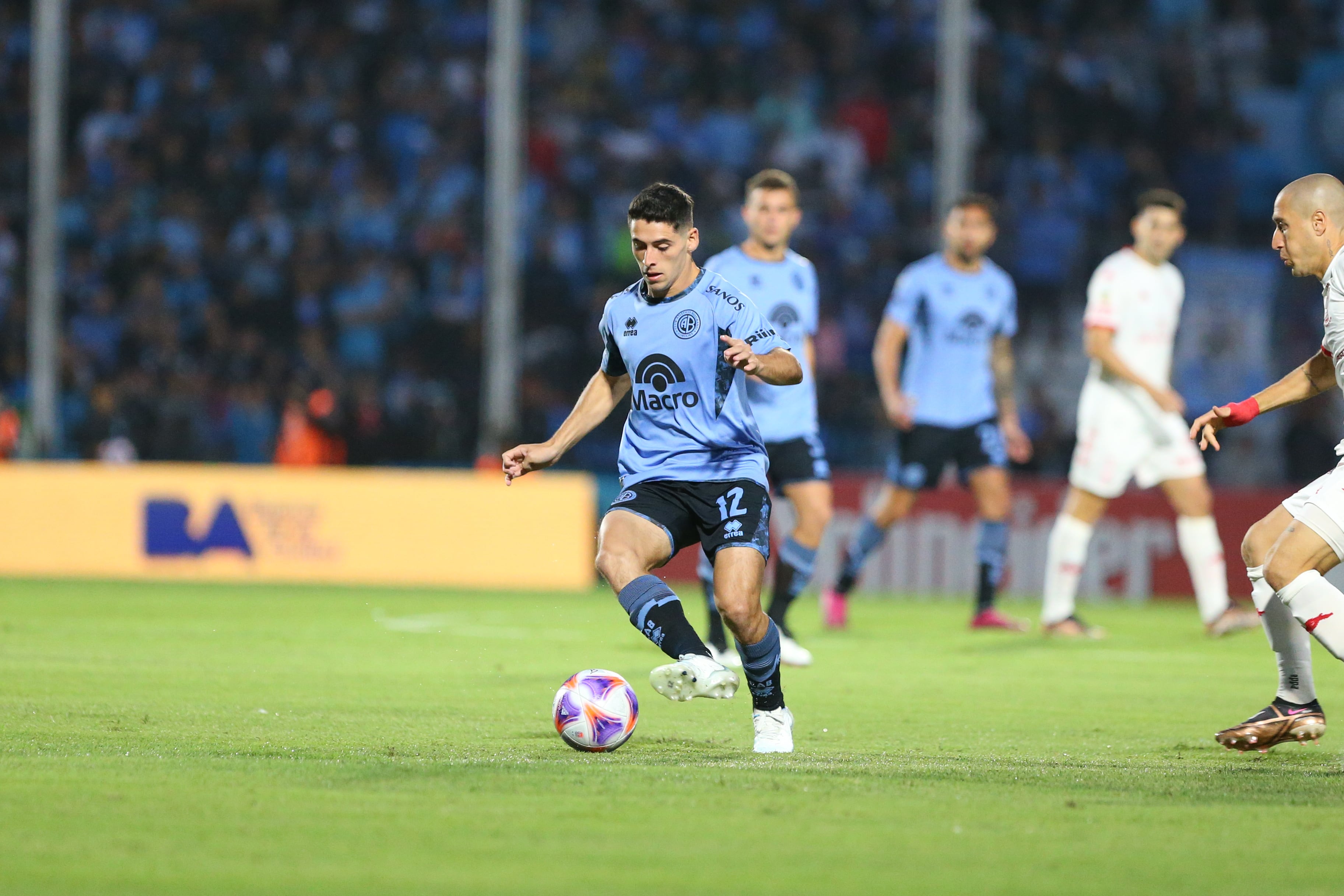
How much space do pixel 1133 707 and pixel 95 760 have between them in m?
4.60

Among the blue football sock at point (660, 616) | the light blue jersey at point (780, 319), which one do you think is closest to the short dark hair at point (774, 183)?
the light blue jersey at point (780, 319)

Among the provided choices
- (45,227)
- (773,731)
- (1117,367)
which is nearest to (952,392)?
(1117,367)

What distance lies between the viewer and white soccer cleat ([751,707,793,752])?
21.2 ft

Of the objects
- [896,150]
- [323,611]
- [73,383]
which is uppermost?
[896,150]

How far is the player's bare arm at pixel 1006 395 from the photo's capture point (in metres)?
12.5

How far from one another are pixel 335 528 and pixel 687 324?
9.61 m

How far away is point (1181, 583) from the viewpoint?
15.3 m

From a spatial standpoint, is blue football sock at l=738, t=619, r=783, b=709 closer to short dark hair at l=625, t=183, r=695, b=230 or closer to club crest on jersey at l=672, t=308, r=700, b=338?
club crest on jersey at l=672, t=308, r=700, b=338

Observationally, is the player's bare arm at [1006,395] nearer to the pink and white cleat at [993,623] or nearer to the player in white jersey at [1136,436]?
the player in white jersey at [1136,436]

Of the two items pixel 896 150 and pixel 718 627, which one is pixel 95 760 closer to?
pixel 718 627

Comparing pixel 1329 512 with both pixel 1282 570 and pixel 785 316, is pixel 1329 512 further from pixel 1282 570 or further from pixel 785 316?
pixel 785 316

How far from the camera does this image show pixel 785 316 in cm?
1020

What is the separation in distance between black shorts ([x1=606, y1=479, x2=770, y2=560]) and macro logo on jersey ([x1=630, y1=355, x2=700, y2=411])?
0.29 m

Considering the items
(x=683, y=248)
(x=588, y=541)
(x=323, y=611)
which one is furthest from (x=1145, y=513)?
(x=683, y=248)
